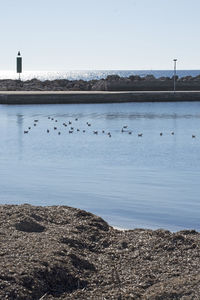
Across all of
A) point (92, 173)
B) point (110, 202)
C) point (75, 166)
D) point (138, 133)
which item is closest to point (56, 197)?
point (110, 202)

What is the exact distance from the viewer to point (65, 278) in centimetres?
807

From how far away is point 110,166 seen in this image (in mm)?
23094

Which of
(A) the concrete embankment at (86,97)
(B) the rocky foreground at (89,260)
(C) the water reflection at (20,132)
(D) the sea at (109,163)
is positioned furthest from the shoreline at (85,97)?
(B) the rocky foreground at (89,260)

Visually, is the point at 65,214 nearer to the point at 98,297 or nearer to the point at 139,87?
the point at 98,297

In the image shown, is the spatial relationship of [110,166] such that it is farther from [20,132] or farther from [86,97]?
[86,97]

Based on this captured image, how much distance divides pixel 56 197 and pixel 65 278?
8438 millimetres

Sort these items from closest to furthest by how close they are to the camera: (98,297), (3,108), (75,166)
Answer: (98,297)
(75,166)
(3,108)

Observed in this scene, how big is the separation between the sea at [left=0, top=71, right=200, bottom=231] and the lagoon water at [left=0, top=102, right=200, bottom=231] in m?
0.02

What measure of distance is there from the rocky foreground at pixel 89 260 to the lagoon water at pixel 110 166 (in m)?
2.76

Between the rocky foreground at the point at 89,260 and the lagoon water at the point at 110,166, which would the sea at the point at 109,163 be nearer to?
the lagoon water at the point at 110,166

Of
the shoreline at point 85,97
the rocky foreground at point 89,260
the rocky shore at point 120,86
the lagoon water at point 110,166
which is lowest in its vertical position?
the lagoon water at point 110,166

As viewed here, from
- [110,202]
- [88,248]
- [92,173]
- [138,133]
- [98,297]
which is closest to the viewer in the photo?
[98,297]

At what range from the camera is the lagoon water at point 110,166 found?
49.4 ft

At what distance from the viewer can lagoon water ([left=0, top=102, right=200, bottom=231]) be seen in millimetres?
15055
